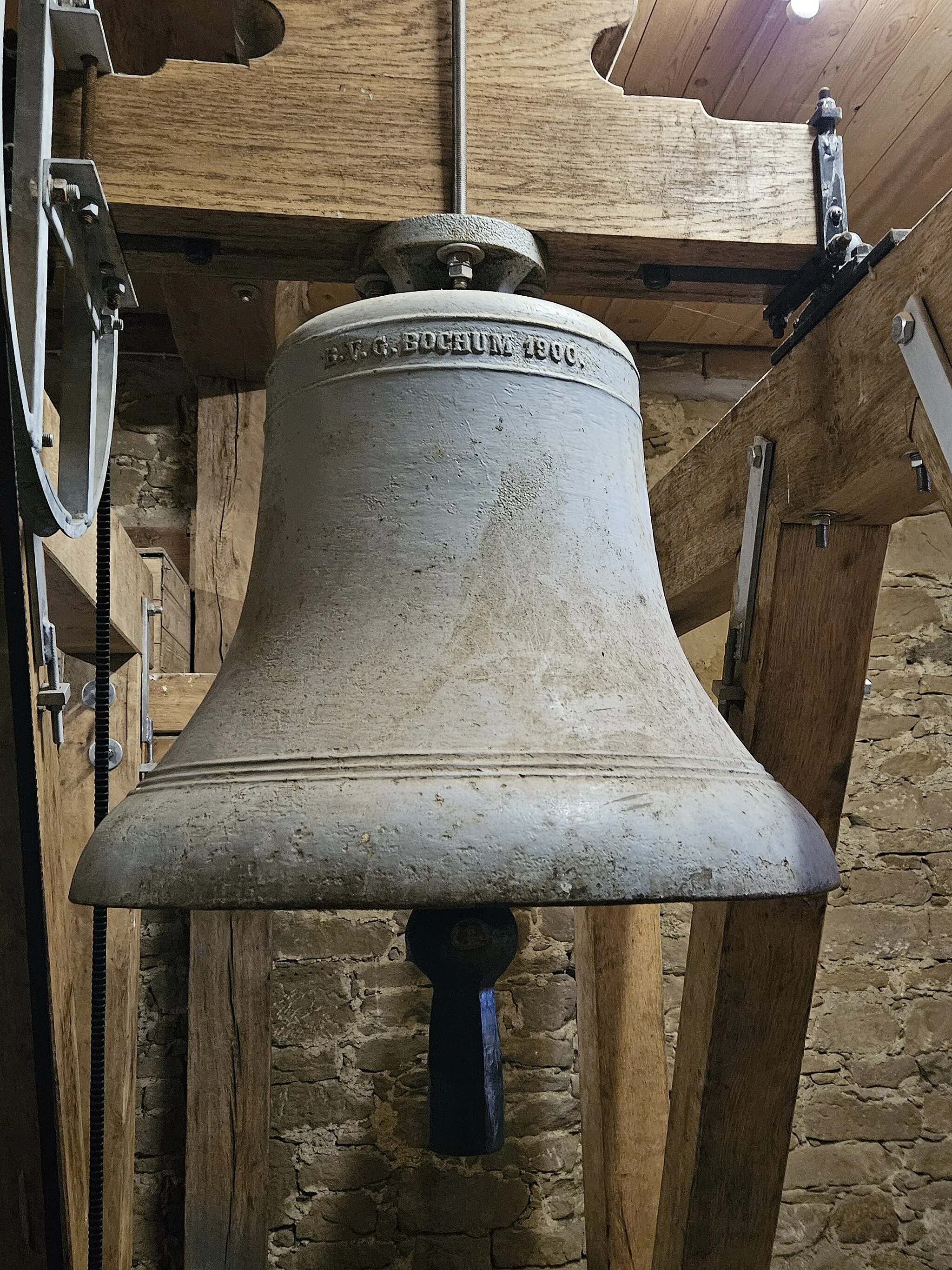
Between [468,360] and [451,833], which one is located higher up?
[468,360]

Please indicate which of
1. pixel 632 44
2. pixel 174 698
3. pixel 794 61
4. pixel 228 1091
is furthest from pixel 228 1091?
pixel 794 61

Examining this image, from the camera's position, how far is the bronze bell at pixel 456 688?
63 cm

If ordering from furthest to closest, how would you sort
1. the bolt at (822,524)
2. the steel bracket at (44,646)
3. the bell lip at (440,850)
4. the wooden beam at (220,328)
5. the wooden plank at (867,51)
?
the wooden beam at (220,328), the wooden plank at (867,51), the bolt at (822,524), the steel bracket at (44,646), the bell lip at (440,850)

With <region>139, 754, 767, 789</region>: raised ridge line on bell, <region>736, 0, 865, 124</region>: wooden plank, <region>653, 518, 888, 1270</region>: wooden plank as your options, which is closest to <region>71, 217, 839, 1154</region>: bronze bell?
<region>139, 754, 767, 789</region>: raised ridge line on bell

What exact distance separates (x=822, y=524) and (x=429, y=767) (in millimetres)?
653

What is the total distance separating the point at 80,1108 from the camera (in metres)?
1.05

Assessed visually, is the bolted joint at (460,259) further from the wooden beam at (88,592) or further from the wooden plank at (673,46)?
the wooden plank at (673,46)

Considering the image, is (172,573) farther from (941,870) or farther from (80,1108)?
(941,870)

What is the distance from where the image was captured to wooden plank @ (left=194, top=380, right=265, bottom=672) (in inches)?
97.2

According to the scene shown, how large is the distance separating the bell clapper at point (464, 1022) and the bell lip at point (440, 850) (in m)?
0.18

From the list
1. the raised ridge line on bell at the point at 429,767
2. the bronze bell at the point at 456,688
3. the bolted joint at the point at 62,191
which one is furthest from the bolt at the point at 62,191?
the raised ridge line on bell at the point at 429,767

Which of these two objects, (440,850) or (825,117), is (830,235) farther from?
(440,850)

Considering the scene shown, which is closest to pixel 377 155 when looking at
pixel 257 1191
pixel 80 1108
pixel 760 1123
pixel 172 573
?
pixel 80 1108

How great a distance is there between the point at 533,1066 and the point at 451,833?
7.43 feet
